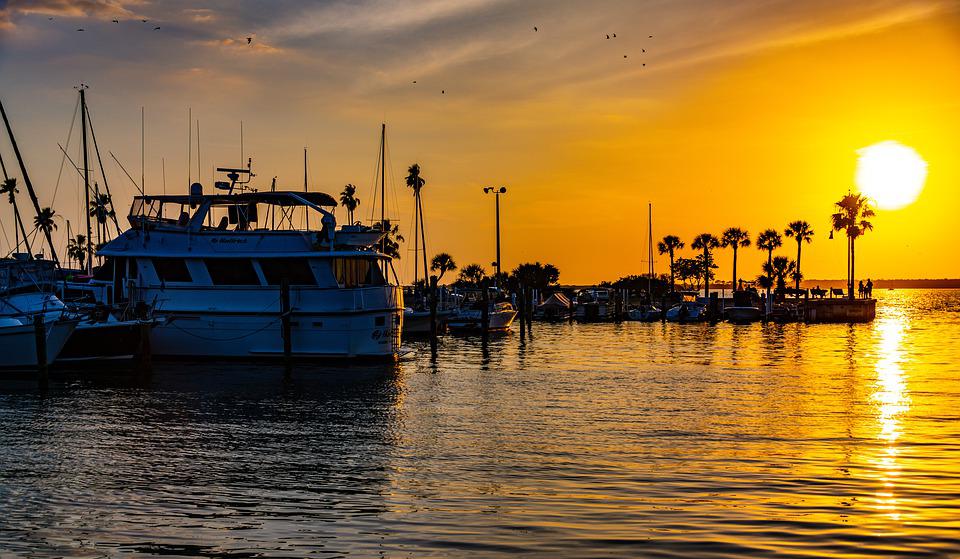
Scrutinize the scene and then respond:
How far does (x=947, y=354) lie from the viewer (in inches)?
1912

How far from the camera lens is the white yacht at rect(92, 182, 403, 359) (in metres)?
36.8

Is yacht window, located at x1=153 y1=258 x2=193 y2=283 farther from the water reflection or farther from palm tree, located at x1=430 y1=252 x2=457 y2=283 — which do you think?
palm tree, located at x1=430 y1=252 x2=457 y2=283

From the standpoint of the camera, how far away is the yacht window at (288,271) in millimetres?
36812

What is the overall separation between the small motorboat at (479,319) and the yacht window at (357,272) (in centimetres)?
2823

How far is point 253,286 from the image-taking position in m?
37.0

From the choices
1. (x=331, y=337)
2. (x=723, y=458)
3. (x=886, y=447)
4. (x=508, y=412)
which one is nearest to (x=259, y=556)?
(x=723, y=458)

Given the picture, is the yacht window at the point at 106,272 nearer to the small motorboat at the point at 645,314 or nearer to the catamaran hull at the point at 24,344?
the catamaran hull at the point at 24,344

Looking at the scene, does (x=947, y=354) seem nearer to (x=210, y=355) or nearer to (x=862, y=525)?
(x=210, y=355)

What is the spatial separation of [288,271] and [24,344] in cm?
963

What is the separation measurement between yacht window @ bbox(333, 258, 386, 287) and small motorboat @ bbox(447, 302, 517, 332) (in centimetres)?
2823

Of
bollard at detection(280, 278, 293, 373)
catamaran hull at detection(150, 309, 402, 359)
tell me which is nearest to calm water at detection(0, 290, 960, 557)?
bollard at detection(280, 278, 293, 373)

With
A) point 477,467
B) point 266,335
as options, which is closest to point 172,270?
point 266,335

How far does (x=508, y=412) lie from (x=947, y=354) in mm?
33341

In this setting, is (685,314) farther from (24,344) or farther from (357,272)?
(24,344)
